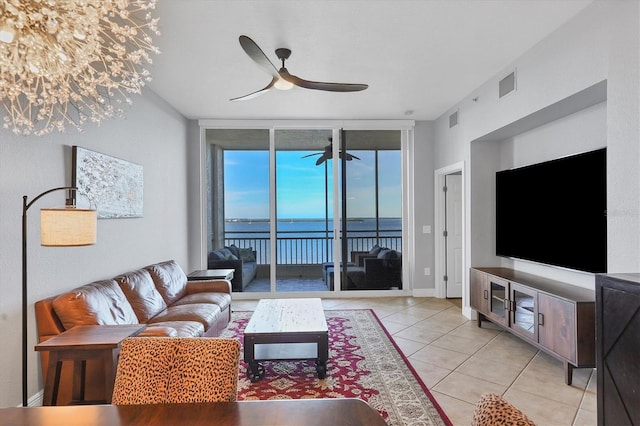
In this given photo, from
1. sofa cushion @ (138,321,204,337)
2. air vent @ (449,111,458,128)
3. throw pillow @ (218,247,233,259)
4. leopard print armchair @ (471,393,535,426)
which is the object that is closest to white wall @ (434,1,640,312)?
air vent @ (449,111,458,128)

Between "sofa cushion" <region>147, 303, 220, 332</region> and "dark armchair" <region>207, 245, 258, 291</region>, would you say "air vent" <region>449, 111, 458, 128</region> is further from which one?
"sofa cushion" <region>147, 303, 220, 332</region>

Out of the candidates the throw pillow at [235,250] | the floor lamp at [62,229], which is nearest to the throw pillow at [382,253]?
the throw pillow at [235,250]

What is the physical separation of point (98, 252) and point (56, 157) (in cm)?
94

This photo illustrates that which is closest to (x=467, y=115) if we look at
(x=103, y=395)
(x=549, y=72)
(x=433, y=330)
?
(x=549, y=72)

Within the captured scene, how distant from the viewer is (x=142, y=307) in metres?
3.16

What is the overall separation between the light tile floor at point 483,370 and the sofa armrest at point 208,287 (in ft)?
6.72

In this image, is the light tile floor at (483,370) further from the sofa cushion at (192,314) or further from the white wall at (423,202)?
the sofa cushion at (192,314)

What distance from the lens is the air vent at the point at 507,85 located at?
3.49 metres

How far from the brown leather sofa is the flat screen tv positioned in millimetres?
3338

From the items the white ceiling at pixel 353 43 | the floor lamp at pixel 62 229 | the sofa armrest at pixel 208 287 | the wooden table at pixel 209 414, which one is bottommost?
the sofa armrest at pixel 208 287

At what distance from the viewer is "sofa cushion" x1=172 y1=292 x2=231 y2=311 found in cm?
371

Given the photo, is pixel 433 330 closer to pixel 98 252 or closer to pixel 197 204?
pixel 98 252

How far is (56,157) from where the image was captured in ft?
8.83

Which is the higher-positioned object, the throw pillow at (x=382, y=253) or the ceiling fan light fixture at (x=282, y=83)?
the ceiling fan light fixture at (x=282, y=83)
